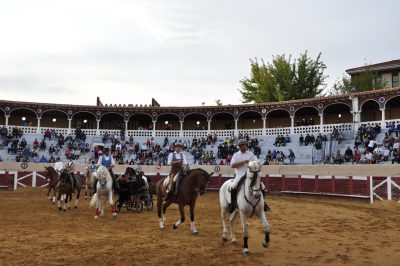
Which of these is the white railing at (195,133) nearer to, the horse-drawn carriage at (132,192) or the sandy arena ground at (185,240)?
the horse-drawn carriage at (132,192)

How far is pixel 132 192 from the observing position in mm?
14180

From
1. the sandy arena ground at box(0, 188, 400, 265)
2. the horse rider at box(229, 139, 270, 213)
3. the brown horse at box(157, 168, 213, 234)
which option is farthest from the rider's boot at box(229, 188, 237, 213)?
the brown horse at box(157, 168, 213, 234)

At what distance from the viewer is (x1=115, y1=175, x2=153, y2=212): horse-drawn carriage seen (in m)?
14.0

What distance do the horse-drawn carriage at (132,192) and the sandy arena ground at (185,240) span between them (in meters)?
0.75

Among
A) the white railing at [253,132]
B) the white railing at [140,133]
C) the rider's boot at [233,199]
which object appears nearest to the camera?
the rider's boot at [233,199]

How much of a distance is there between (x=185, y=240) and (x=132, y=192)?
577 centimetres

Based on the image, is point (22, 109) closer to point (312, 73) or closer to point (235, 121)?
point (235, 121)

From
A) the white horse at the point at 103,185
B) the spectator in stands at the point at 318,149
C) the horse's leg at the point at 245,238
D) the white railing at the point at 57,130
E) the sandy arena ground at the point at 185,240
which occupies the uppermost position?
the white railing at the point at 57,130

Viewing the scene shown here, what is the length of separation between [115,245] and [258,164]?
3.22 m

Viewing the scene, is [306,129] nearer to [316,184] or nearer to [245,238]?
[316,184]

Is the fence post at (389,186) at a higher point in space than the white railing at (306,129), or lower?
lower

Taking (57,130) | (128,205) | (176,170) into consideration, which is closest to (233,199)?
(176,170)

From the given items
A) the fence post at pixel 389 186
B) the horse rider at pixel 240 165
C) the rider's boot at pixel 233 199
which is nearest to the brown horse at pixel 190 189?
the rider's boot at pixel 233 199

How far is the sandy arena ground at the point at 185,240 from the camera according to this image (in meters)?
6.93
